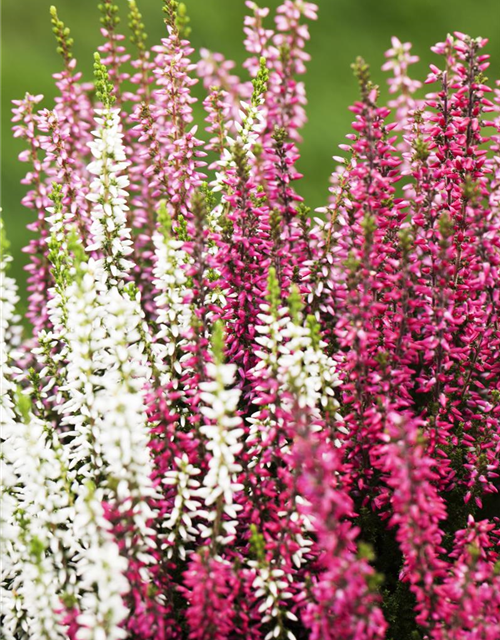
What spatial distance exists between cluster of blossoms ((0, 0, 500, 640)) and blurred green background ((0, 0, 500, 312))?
8.92 ft

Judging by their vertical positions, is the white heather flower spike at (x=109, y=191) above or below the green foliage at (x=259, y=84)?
below

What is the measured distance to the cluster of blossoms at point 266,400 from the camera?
168 centimetres

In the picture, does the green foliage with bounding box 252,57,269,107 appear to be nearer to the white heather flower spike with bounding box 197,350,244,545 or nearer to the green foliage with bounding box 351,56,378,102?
the green foliage with bounding box 351,56,378,102

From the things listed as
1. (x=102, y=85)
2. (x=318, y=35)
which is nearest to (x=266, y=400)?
(x=102, y=85)

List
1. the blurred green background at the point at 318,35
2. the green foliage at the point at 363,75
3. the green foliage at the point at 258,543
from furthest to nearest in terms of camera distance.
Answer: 1. the blurred green background at the point at 318,35
2. the green foliage at the point at 363,75
3. the green foliage at the point at 258,543

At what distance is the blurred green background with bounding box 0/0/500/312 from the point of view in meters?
5.16

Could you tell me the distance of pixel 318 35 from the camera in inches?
217

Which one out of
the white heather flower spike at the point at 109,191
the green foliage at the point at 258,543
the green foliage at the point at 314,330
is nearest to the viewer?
the green foliage at the point at 258,543

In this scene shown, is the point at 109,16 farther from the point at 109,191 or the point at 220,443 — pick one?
the point at 220,443

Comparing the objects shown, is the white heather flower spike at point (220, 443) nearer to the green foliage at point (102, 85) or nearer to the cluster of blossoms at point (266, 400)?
the cluster of blossoms at point (266, 400)

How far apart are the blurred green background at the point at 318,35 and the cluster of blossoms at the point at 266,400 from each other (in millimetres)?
2718

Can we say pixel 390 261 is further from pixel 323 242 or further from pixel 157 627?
pixel 157 627

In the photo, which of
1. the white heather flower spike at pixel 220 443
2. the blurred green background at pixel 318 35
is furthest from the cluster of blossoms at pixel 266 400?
the blurred green background at pixel 318 35

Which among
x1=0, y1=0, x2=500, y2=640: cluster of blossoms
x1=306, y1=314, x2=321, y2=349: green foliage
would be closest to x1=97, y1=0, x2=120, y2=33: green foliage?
x1=0, y1=0, x2=500, y2=640: cluster of blossoms
